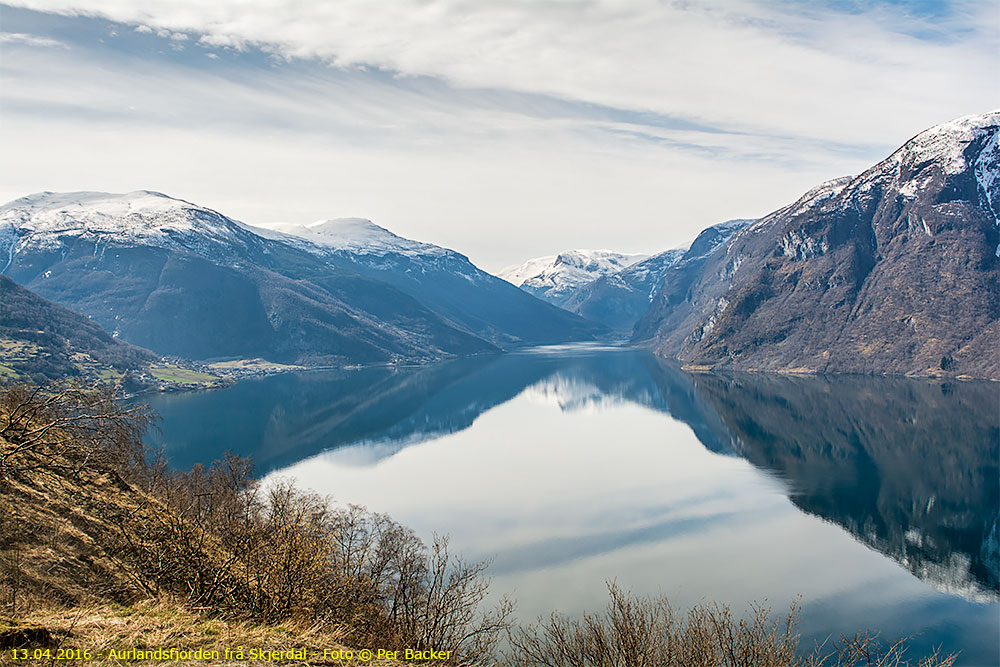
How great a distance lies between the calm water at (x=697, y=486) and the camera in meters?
45.0

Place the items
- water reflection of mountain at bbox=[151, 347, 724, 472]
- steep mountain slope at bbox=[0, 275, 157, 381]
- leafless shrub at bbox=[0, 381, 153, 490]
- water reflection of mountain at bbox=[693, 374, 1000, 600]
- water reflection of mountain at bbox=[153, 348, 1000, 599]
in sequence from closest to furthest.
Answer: leafless shrub at bbox=[0, 381, 153, 490], water reflection of mountain at bbox=[693, 374, 1000, 600], water reflection of mountain at bbox=[153, 348, 1000, 599], water reflection of mountain at bbox=[151, 347, 724, 472], steep mountain slope at bbox=[0, 275, 157, 381]

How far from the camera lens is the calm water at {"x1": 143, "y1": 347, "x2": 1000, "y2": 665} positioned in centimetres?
4497

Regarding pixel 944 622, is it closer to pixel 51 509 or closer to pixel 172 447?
pixel 51 509

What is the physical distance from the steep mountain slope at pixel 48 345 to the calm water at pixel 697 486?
2405 cm

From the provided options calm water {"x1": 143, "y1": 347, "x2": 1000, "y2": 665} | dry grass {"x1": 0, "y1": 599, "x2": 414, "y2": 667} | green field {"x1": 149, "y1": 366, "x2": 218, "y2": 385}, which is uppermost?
dry grass {"x1": 0, "y1": 599, "x2": 414, "y2": 667}

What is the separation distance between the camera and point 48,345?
16662 centimetres

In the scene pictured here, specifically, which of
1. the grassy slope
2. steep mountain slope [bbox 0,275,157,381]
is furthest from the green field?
the grassy slope

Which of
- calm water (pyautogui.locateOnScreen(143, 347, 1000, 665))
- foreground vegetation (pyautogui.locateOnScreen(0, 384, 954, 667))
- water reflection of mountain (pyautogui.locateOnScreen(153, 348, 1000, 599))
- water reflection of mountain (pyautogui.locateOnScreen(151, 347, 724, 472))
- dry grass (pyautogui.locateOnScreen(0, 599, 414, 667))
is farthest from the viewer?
water reflection of mountain (pyautogui.locateOnScreen(151, 347, 724, 472))

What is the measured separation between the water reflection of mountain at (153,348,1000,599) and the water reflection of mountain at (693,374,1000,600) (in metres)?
0.20

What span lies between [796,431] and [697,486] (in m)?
38.4

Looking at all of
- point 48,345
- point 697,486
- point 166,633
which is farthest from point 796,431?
point 48,345

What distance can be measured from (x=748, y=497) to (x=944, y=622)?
99.8 feet

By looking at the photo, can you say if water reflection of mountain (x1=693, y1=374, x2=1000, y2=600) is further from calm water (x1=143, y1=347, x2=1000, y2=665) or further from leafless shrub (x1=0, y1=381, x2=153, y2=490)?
leafless shrub (x1=0, y1=381, x2=153, y2=490)

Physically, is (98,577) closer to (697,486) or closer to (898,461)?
(697,486)
